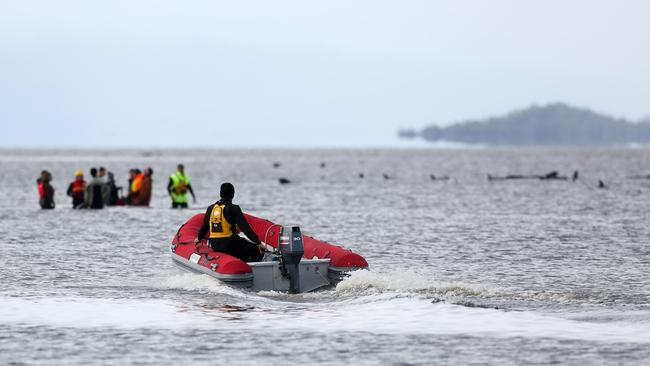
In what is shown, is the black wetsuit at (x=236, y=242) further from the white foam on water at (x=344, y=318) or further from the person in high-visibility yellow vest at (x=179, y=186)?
the person in high-visibility yellow vest at (x=179, y=186)

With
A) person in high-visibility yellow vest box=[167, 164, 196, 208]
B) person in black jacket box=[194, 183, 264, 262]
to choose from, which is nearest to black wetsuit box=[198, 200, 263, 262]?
person in black jacket box=[194, 183, 264, 262]

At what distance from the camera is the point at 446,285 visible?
717 inches

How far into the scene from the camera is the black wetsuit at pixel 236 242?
1806 cm

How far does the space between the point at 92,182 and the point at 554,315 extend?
23934 mm

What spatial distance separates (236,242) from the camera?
1845cm

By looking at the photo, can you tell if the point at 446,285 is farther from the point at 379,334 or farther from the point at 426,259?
the point at 426,259

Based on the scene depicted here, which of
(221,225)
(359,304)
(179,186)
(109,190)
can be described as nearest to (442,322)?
(359,304)

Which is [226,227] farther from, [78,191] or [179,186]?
[78,191]

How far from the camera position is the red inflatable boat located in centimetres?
1742

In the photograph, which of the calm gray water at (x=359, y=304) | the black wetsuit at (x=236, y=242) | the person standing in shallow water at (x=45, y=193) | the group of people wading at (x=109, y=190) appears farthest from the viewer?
the person standing in shallow water at (x=45, y=193)

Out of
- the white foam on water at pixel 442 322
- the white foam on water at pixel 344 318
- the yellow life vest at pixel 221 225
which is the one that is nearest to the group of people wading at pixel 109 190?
the yellow life vest at pixel 221 225

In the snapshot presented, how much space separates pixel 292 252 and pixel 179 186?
20.8m

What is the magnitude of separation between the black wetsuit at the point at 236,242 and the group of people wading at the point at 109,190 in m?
17.6

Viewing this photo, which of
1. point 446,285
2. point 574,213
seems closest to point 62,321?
point 446,285
